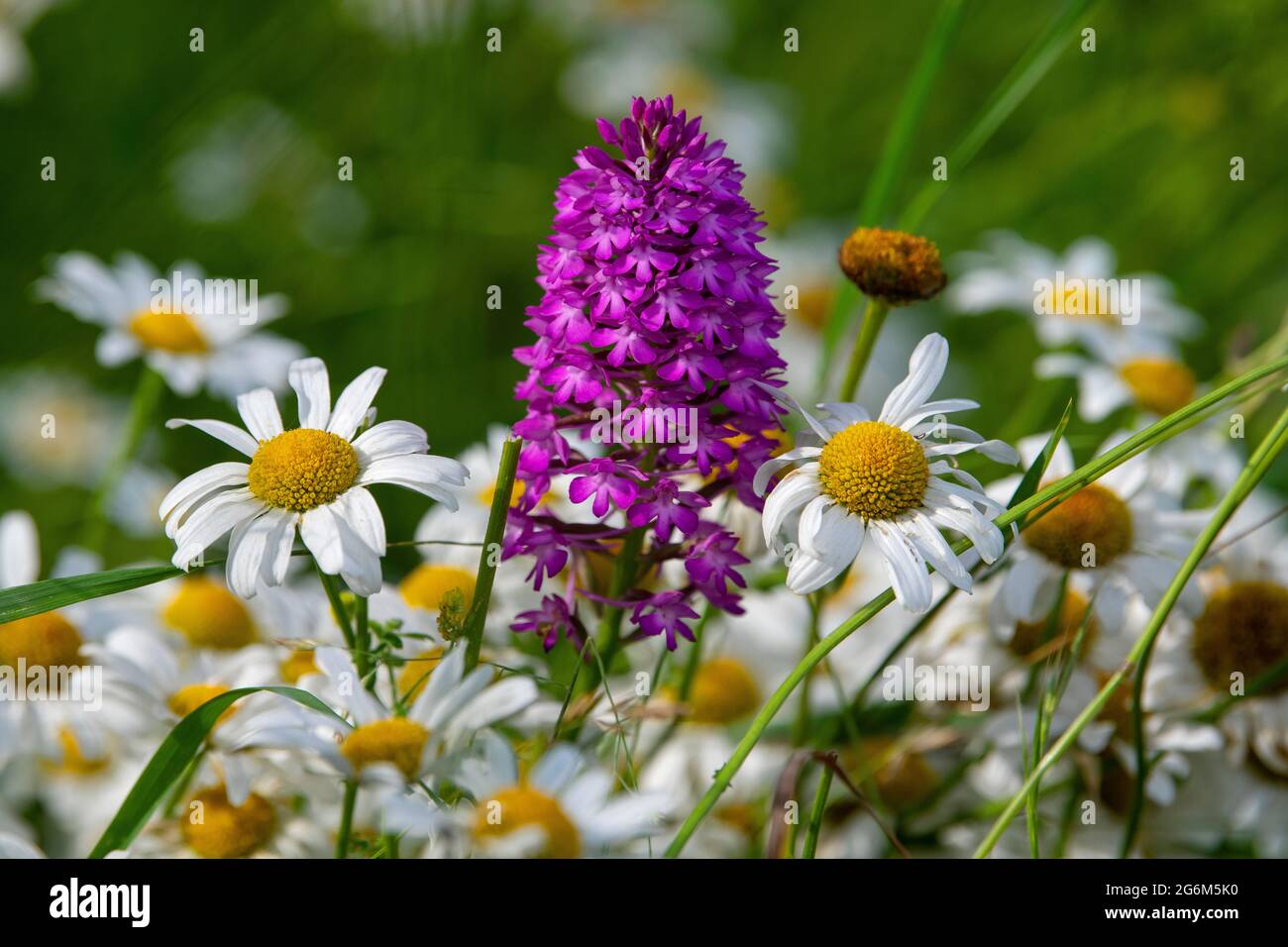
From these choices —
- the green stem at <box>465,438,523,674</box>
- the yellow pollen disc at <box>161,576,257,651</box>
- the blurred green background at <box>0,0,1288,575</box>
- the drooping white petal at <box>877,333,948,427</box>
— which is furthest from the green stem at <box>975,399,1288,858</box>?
the blurred green background at <box>0,0,1288,575</box>

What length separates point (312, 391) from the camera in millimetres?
719

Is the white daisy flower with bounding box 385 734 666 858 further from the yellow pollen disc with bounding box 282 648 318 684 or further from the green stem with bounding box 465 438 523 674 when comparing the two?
the yellow pollen disc with bounding box 282 648 318 684

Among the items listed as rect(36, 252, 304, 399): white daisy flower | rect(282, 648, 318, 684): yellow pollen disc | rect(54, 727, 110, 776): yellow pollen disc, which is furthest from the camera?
rect(36, 252, 304, 399): white daisy flower

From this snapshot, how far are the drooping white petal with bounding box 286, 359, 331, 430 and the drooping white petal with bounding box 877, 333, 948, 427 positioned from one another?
0.33m

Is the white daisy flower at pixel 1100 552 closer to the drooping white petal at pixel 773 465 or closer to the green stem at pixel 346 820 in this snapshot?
the drooping white petal at pixel 773 465

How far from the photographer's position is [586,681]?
795 mm

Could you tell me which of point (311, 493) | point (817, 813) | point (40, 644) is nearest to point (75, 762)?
point (40, 644)

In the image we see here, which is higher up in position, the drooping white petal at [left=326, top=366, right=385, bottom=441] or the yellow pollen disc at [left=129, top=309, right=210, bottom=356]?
the yellow pollen disc at [left=129, top=309, right=210, bottom=356]

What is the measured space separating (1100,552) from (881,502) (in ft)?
0.93

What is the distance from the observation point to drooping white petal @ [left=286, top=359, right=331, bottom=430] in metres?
0.70

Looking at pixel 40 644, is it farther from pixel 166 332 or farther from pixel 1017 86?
pixel 1017 86

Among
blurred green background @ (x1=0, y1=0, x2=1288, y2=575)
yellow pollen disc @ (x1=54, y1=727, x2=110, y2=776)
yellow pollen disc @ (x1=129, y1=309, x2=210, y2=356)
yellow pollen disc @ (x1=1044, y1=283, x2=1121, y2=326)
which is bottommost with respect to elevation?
yellow pollen disc @ (x1=54, y1=727, x2=110, y2=776)

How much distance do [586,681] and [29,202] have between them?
141cm

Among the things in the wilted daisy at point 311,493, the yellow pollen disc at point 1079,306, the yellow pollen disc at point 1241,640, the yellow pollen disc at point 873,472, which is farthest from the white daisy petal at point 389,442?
the yellow pollen disc at point 1079,306
